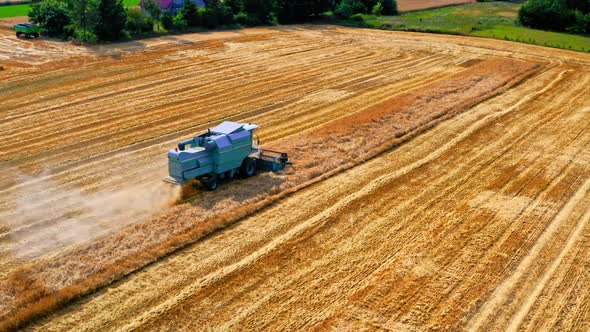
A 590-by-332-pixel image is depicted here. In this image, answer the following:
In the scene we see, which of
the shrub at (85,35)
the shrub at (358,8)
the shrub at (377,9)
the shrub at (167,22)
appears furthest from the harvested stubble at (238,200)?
the shrub at (377,9)

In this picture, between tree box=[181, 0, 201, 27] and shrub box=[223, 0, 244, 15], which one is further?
shrub box=[223, 0, 244, 15]

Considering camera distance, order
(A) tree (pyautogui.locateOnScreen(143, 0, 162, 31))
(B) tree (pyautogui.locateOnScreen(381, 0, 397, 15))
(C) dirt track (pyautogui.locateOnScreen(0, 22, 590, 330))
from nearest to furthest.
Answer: (C) dirt track (pyautogui.locateOnScreen(0, 22, 590, 330)), (A) tree (pyautogui.locateOnScreen(143, 0, 162, 31)), (B) tree (pyautogui.locateOnScreen(381, 0, 397, 15))

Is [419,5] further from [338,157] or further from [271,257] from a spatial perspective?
[271,257]

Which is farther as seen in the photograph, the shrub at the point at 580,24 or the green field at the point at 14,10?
the green field at the point at 14,10

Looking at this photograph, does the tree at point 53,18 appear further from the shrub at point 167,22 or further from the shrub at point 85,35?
the shrub at point 167,22

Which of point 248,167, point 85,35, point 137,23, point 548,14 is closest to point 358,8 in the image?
point 548,14

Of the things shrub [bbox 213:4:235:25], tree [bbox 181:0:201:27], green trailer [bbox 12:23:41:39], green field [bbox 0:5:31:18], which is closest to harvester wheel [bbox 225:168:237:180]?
green trailer [bbox 12:23:41:39]

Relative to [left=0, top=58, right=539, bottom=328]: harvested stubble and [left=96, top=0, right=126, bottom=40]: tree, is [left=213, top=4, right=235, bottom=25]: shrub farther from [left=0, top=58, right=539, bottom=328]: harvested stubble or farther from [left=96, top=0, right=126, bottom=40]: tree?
[left=0, top=58, right=539, bottom=328]: harvested stubble
